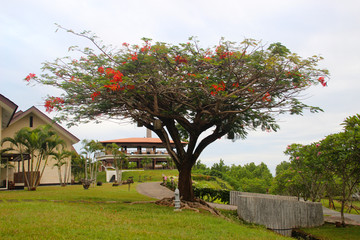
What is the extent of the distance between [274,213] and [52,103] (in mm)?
11021

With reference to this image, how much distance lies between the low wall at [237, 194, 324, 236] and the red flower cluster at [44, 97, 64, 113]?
9.46m

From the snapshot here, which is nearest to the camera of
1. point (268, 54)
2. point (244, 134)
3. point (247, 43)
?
point (247, 43)

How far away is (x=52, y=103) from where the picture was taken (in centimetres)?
1470

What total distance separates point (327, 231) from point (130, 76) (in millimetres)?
10507

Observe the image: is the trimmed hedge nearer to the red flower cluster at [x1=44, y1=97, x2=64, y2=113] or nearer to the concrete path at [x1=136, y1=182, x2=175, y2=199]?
the concrete path at [x1=136, y1=182, x2=175, y2=199]

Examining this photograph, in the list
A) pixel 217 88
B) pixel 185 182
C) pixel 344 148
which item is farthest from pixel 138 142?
pixel 344 148

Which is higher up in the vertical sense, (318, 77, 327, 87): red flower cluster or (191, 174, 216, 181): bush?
(318, 77, 327, 87): red flower cluster

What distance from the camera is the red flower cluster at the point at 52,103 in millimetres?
14591

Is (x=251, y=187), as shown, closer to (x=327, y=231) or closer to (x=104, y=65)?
(x=327, y=231)

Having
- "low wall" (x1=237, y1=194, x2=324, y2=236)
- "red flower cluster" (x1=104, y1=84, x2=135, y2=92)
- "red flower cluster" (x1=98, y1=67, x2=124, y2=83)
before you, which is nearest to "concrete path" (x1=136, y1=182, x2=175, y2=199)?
"low wall" (x1=237, y1=194, x2=324, y2=236)

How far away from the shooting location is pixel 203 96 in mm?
13766

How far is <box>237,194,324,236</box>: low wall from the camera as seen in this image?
1366 centimetres

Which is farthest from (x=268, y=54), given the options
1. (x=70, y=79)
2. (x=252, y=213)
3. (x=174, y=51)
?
(x=70, y=79)

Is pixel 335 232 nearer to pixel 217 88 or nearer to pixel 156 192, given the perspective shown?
pixel 217 88
